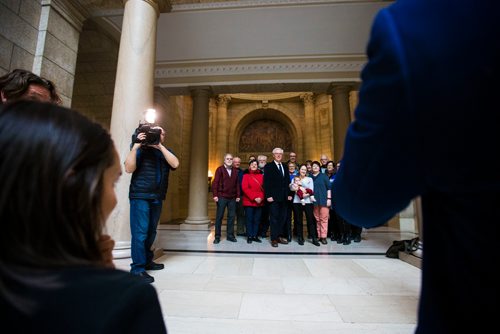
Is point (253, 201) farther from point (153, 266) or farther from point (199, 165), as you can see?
point (199, 165)

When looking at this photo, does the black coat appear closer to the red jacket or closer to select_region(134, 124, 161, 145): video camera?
the red jacket

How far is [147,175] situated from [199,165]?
19.4ft

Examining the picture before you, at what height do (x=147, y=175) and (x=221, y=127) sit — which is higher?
(x=221, y=127)

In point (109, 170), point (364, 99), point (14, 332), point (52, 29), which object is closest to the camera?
point (14, 332)

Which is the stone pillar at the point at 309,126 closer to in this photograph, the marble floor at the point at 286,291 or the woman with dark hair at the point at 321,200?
the woman with dark hair at the point at 321,200

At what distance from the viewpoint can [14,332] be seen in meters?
0.41

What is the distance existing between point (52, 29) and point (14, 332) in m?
5.91

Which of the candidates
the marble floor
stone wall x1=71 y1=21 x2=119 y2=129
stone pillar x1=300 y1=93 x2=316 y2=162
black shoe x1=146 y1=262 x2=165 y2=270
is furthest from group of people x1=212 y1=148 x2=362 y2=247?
stone pillar x1=300 y1=93 x2=316 y2=162

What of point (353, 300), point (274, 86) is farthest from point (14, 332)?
point (274, 86)

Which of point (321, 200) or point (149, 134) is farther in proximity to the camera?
point (321, 200)

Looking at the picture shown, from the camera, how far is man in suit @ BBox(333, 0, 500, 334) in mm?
419

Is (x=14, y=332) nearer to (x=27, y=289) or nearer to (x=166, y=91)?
(x=27, y=289)

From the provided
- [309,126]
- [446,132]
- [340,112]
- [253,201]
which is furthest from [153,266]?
[309,126]

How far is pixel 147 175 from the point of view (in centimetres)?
338
